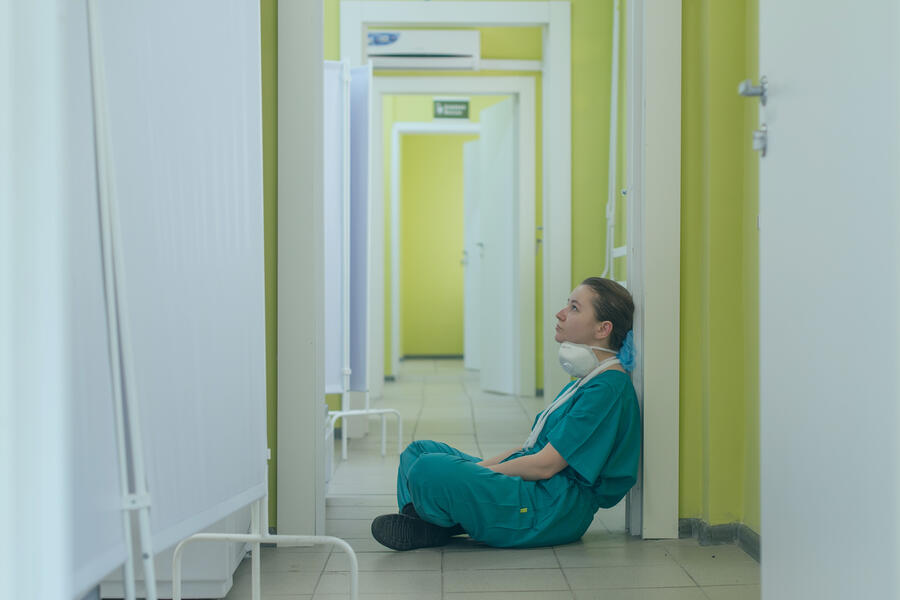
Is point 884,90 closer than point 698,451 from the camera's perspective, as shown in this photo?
Yes

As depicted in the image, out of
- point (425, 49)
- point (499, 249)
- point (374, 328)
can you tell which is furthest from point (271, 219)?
point (499, 249)

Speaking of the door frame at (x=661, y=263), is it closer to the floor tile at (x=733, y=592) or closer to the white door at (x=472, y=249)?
the floor tile at (x=733, y=592)

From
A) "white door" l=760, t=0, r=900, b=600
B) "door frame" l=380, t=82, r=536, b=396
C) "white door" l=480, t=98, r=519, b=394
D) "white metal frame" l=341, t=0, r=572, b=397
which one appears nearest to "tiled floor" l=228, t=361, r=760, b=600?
"white door" l=760, t=0, r=900, b=600

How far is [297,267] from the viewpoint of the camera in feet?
6.90

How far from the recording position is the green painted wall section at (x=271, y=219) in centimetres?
207

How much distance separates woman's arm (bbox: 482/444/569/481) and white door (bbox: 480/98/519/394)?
3058 millimetres

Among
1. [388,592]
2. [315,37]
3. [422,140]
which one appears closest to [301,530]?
[388,592]

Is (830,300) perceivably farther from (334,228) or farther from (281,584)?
(334,228)

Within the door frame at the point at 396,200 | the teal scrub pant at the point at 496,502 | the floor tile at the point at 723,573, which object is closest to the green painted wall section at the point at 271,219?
the teal scrub pant at the point at 496,502

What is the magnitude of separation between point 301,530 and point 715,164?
1.42 m

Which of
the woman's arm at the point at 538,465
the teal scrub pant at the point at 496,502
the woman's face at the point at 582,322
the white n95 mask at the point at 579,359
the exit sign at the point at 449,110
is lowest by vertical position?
the teal scrub pant at the point at 496,502

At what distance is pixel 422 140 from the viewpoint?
830 centimetres

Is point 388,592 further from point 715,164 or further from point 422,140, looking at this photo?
point 422,140

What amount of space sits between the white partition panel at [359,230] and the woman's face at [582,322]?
137 cm
